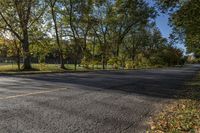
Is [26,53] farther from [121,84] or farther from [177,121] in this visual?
[177,121]

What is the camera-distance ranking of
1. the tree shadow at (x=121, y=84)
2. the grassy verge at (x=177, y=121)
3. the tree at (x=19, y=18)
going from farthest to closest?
the tree at (x=19, y=18) → the tree shadow at (x=121, y=84) → the grassy verge at (x=177, y=121)

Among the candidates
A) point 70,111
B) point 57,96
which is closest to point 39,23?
point 57,96

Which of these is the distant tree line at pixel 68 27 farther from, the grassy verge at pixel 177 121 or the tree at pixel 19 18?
Result: the grassy verge at pixel 177 121

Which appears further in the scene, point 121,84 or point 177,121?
point 121,84

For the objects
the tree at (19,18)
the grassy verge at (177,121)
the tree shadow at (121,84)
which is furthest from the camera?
the tree at (19,18)

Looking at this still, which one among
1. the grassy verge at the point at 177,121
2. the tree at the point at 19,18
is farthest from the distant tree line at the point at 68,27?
the grassy verge at the point at 177,121

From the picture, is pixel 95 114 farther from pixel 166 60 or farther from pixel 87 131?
pixel 166 60

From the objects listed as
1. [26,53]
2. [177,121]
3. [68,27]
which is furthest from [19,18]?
[177,121]

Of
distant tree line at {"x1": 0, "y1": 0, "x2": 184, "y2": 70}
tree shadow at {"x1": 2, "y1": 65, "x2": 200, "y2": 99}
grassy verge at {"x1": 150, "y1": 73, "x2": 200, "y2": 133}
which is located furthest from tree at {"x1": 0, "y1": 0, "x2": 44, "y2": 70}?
grassy verge at {"x1": 150, "y1": 73, "x2": 200, "y2": 133}

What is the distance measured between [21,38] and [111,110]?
1156 inches

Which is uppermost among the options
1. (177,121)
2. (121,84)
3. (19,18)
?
(19,18)

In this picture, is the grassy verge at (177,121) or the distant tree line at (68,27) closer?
the grassy verge at (177,121)

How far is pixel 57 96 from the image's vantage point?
35.2 ft

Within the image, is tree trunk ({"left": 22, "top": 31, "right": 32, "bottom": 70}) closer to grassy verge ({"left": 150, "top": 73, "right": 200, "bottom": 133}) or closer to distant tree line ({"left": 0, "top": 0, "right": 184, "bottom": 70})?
distant tree line ({"left": 0, "top": 0, "right": 184, "bottom": 70})
